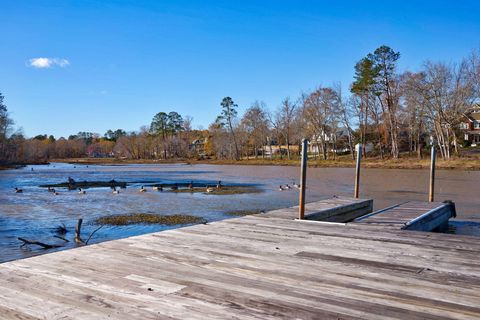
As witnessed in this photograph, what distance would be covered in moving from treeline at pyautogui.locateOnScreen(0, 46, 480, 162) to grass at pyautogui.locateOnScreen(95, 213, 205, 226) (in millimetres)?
21140

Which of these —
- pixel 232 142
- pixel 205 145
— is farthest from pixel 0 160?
pixel 205 145

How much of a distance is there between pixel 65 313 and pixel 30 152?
10112 centimetres

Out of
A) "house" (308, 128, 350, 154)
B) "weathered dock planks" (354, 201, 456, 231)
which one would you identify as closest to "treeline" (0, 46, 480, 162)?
"house" (308, 128, 350, 154)

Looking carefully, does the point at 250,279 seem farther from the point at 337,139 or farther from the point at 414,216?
the point at 337,139

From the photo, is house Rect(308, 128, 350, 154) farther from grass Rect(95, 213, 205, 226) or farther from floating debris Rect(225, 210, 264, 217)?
grass Rect(95, 213, 205, 226)

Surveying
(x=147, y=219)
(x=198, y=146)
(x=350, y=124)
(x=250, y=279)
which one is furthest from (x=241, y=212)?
(x=198, y=146)

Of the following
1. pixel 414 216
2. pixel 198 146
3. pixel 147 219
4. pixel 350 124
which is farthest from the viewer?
pixel 198 146

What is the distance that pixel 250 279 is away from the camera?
4.03 m

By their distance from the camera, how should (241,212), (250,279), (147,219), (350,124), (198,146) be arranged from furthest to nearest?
1. (198,146)
2. (350,124)
3. (241,212)
4. (147,219)
5. (250,279)

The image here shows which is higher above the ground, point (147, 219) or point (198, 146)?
point (198, 146)

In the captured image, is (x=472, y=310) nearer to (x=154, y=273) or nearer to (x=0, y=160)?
(x=154, y=273)

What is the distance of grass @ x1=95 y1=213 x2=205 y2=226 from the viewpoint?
46.9ft

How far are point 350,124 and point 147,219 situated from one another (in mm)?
57013

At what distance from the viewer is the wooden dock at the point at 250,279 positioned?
3.22 m
